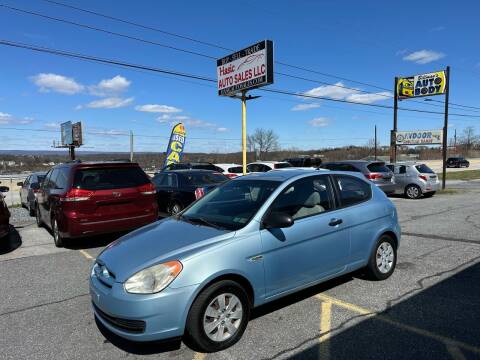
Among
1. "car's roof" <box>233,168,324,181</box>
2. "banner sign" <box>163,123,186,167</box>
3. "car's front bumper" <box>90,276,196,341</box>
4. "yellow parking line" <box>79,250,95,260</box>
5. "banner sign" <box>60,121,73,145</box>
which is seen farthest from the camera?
"banner sign" <box>60,121,73,145</box>

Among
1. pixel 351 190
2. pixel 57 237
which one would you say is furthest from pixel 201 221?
pixel 57 237

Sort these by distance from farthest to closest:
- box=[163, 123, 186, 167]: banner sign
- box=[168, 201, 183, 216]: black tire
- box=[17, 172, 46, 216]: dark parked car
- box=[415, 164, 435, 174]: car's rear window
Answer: box=[163, 123, 186, 167]: banner sign, box=[415, 164, 435, 174]: car's rear window, box=[17, 172, 46, 216]: dark parked car, box=[168, 201, 183, 216]: black tire

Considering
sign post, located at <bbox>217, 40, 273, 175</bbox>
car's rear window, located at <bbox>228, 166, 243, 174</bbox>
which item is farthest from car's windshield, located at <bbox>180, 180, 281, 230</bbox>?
car's rear window, located at <bbox>228, 166, 243, 174</bbox>

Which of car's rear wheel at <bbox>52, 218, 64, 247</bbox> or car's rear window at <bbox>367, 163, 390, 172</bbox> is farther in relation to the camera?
car's rear window at <bbox>367, 163, 390, 172</bbox>

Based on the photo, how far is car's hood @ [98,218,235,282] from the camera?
11.5 feet

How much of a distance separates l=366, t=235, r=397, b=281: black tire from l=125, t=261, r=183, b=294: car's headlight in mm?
2943

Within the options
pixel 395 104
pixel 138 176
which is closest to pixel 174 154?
pixel 395 104

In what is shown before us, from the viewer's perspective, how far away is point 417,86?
25.0 meters

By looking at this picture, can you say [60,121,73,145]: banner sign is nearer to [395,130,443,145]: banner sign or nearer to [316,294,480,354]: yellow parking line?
[395,130,443,145]: banner sign

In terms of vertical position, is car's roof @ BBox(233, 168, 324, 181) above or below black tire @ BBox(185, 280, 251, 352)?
above

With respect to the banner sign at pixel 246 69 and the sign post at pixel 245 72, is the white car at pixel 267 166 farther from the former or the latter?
the banner sign at pixel 246 69

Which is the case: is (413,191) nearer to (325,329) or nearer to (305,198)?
(305,198)

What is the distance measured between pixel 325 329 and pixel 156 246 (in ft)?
Answer: 6.18

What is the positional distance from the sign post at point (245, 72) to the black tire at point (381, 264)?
8270 mm
